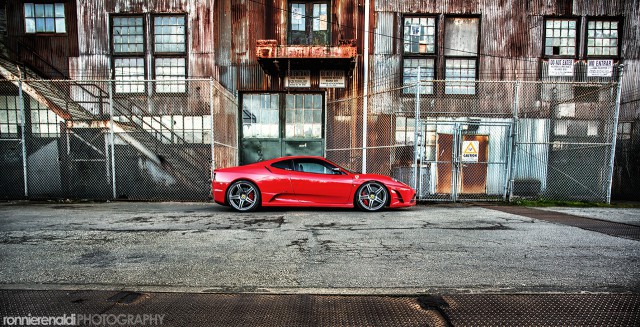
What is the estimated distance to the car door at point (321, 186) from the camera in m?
6.82

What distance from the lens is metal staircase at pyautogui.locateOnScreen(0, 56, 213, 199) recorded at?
9.55 metres

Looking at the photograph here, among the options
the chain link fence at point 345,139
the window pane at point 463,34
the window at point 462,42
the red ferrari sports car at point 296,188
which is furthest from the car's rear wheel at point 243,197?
the window pane at point 463,34

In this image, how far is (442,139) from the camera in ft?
34.8

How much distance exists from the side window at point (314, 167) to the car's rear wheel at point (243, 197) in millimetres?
1083

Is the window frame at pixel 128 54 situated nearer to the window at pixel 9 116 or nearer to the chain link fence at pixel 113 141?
the chain link fence at pixel 113 141

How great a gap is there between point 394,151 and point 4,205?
1108 centimetres

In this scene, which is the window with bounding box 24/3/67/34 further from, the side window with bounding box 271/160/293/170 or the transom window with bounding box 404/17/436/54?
the transom window with bounding box 404/17/436/54

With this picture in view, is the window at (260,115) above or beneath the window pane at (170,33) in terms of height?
beneath

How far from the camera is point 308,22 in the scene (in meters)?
11.3

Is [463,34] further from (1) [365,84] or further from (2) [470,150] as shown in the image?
(2) [470,150]

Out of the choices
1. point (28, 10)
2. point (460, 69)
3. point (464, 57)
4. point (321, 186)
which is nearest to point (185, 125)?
point (321, 186)

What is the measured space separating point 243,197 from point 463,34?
32.7ft

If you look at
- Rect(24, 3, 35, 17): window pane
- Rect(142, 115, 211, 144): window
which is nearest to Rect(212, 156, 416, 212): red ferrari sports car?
Rect(142, 115, 211, 144): window

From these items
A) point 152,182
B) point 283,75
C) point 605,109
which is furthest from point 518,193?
point 152,182
